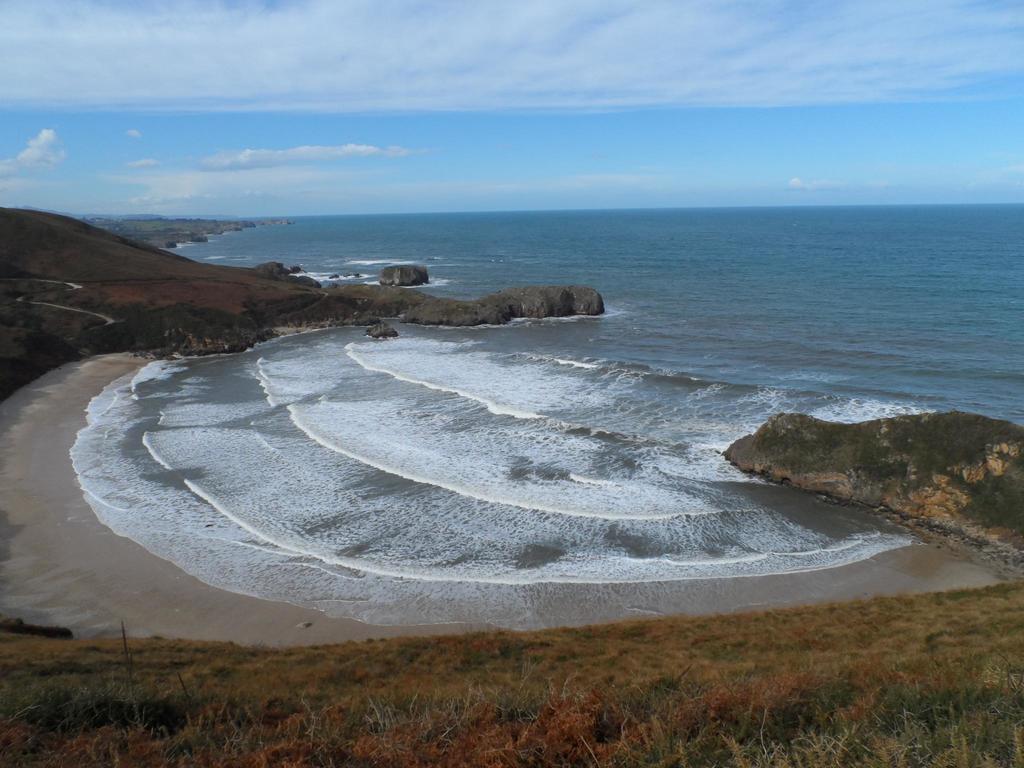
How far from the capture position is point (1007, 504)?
78.4 feet

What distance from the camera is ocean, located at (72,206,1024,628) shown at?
22375mm

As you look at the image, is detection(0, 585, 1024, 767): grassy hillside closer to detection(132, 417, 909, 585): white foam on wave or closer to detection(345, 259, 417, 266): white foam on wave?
detection(132, 417, 909, 585): white foam on wave

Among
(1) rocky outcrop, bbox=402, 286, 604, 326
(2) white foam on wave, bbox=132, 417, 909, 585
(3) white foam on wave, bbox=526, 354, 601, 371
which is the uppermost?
(1) rocky outcrop, bbox=402, 286, 604, 326

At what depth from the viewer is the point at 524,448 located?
107 ft

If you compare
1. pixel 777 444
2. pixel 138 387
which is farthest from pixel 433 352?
pixel 777 444

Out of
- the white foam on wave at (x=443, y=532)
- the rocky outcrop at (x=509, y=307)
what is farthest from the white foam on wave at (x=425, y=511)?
the rocky outcrop at (x=509, y=307)

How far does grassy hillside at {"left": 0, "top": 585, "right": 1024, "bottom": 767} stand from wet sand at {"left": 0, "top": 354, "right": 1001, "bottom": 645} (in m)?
2.58

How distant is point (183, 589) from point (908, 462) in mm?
25641

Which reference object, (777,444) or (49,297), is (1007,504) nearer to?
(777,444)

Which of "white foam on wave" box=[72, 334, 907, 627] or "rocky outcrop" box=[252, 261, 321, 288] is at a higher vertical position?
"rocky outcrop" box=[252, 261, 321, 288]

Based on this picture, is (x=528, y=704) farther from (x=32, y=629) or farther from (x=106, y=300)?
(x=106, y=300)

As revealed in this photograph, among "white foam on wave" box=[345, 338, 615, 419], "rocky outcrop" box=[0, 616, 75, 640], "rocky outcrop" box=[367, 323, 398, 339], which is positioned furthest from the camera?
"rocky outcrop" box=[367, 323, 398, 339]

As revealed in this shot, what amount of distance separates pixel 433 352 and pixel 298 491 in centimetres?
2933

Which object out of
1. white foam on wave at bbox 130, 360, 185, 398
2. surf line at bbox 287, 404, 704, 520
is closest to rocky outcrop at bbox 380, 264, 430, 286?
white foam on wave at bbox 130, 360, 185, 398
